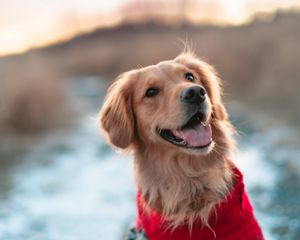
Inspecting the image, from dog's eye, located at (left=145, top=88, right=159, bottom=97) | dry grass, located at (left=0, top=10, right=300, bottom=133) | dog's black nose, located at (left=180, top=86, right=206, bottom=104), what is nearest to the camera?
dog's black nose, located at (left=180, top=86, right=206, bottom=104)

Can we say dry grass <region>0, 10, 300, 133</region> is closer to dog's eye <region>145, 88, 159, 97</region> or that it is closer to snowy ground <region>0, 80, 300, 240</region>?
snowy ground <region>0, 80, 300, 240</region>

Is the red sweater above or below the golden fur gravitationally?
below

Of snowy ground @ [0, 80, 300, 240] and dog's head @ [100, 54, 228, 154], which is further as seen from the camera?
snowy ground @ [0, 80, 300, 240]

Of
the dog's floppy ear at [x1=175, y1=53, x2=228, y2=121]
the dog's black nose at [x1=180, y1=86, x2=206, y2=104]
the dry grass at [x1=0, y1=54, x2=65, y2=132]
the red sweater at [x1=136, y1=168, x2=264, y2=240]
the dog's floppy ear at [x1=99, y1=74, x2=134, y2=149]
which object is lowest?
the red sweater at [x1=136, y1=168, x2=264, y2=240]

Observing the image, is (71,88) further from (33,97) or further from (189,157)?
(189,157)

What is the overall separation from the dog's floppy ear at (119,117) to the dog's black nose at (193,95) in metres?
0.69

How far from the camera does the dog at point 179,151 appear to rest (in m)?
3.56

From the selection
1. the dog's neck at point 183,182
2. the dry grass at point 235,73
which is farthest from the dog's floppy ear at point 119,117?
the dry grass at point 235,73

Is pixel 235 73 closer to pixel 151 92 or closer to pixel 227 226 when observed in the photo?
pixel 151 92

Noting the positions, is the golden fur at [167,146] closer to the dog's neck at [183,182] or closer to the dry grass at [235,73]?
the dog's neck at [183,182]

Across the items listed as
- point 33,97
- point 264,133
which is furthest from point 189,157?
point 33,97

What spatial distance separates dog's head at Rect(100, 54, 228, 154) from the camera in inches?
138

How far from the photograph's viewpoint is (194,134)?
3539 mm

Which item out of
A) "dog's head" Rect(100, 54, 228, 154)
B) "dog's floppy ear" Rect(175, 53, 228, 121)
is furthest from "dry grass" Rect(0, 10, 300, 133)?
"dog's head" Rect(100, 54, 228, 154)
